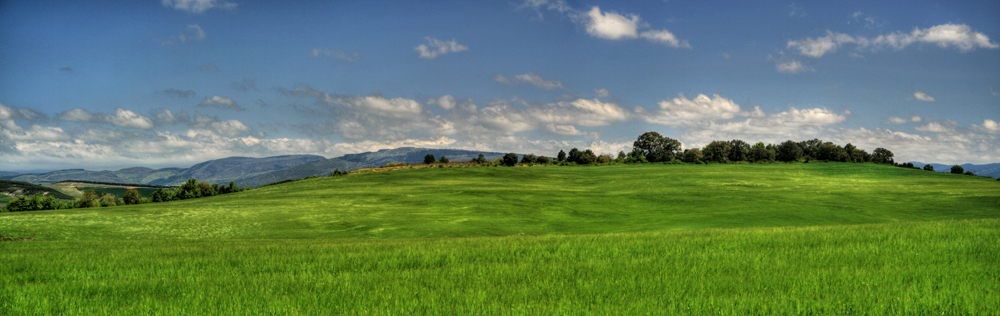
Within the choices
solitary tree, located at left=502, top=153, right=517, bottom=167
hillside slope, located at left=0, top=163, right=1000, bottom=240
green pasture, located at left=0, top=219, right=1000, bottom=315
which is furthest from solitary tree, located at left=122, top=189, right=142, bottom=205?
solitary tree, located at left=502, top=153, right=517, bottom=167

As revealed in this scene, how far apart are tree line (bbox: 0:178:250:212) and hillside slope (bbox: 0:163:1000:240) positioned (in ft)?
18.8

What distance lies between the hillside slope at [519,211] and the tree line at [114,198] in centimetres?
573

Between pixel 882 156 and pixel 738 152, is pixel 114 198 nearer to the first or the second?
pixel 738 152

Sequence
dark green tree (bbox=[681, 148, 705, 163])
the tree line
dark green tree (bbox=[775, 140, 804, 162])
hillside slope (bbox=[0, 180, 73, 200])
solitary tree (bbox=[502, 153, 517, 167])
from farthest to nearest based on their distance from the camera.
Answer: hillside slope (bbox=[0, 180, 73, 200]) → dark green tree (bbox=[775, 140, 804, 162]) → dark green tree (bbox=[681, 148, 705, 163]) → solitary tree (bbox=[502, 153, 517, 167]) → the tree line

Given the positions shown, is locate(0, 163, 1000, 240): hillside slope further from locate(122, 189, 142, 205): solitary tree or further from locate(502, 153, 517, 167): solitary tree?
locate(502, 153, 517, 167): solitary tree

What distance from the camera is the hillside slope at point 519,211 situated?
27.2 metres

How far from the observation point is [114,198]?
4566cm

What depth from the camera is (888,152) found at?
9988 centimetres

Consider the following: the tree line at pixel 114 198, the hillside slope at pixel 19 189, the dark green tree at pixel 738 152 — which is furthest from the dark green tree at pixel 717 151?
the hillside slope at pixel 19 189

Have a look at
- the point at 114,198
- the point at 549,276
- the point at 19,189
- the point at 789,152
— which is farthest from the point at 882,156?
the point at 19,189

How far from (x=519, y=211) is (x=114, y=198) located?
4157 cm

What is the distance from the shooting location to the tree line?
3641 centimetres

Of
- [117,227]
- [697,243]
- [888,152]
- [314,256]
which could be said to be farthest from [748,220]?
[888,152]

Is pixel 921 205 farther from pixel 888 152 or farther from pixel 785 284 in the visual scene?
pixel 888 152
